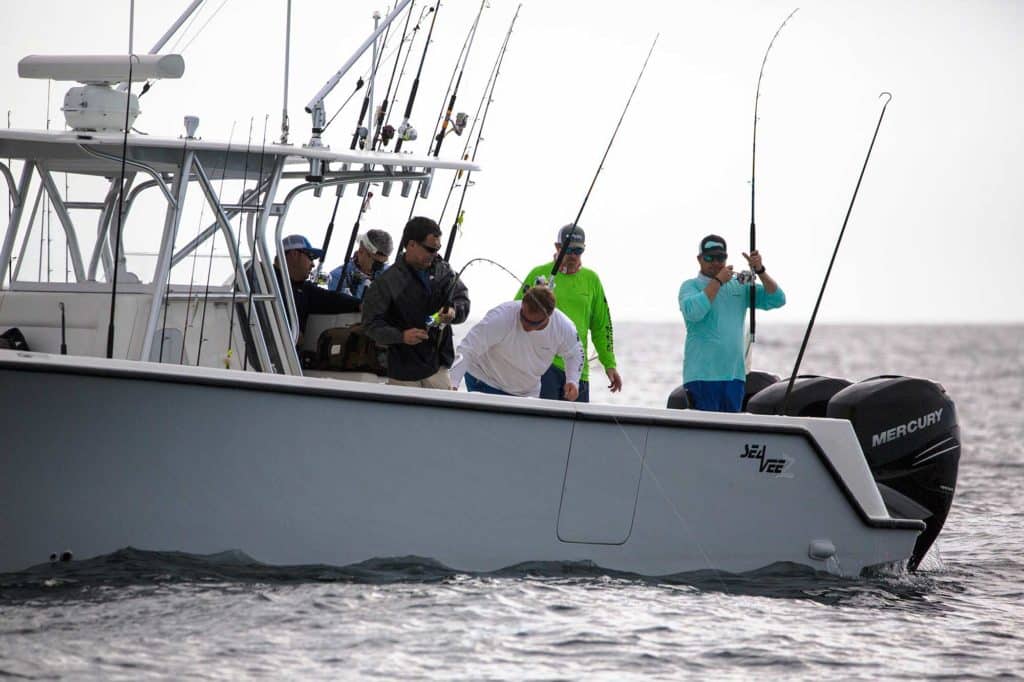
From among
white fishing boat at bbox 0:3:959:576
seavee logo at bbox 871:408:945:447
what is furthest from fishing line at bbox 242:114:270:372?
seavee logo at bbox 871:408:945:447

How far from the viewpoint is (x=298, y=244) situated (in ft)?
28.8

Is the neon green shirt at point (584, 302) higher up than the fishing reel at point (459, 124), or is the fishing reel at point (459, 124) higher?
the fishing reel at point (459, 124)

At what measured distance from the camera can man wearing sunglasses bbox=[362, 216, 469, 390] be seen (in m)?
7.76

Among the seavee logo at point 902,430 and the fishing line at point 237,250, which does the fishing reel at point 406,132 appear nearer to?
the fishing line at point 237,250

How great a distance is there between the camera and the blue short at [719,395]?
29.4 feet

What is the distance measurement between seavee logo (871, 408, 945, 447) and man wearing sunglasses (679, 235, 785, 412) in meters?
0.83

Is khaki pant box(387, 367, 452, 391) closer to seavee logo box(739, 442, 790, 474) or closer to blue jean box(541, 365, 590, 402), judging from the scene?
blue jean box(541, 365, 590, 402)

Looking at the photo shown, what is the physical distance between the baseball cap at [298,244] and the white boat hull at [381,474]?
6.01 feet

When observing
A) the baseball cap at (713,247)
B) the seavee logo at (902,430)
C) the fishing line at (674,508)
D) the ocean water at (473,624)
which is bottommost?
the ocean water at (473,624)

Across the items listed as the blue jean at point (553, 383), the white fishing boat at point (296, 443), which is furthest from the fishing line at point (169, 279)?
the blue jean at point (553, 383)

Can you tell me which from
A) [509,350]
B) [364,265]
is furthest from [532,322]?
[364,265]

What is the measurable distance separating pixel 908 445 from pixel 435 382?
2627 millimetres

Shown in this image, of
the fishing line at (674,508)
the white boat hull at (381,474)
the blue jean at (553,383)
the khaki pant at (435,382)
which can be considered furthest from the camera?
the blue jean at (553,383)

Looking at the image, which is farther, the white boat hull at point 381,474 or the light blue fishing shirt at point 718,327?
the light blue fishing shirt at point 718,327
